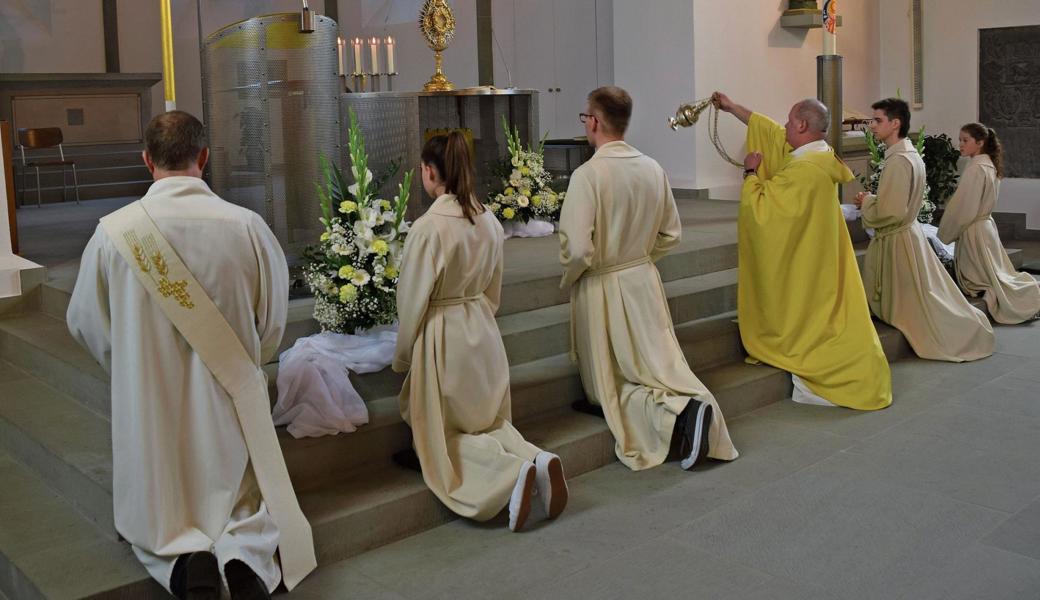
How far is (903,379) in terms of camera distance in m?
6.95

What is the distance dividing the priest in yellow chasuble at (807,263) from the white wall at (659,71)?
423 centimetres

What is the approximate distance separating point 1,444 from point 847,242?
4613 mm

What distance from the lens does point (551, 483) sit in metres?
4.56

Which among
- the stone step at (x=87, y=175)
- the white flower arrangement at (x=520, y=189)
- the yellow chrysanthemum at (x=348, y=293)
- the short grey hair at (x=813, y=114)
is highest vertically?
the short grey hair at (x=813, y=114)

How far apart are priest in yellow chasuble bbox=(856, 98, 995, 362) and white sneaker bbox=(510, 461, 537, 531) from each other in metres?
3.91

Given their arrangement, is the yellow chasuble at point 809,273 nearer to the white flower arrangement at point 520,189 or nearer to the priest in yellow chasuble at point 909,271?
the priest in yellow chasuble at point 909,271

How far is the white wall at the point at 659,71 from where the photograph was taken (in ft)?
34.6

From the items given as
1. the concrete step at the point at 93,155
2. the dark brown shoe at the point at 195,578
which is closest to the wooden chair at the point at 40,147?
the concrete step at the point at 93,155

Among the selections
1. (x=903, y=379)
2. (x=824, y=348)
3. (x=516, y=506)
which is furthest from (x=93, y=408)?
(x=903, y=379)

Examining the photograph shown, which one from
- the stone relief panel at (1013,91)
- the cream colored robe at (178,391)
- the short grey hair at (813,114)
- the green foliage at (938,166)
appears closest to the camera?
the cream colored robe at (178,391)

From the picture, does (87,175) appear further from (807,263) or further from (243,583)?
(243,583)

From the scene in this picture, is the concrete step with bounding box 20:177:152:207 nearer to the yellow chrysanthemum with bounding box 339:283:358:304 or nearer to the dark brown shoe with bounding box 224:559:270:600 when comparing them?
the yellow chrysanthemum with bounding box 339:283:358:304

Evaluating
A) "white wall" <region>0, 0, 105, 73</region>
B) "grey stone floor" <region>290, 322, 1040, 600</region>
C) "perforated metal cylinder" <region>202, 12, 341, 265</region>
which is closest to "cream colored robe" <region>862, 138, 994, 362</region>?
"grey stone floor" <region>290, 322, 1040, 600</region>

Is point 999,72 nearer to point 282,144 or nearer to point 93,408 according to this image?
point 282,144
